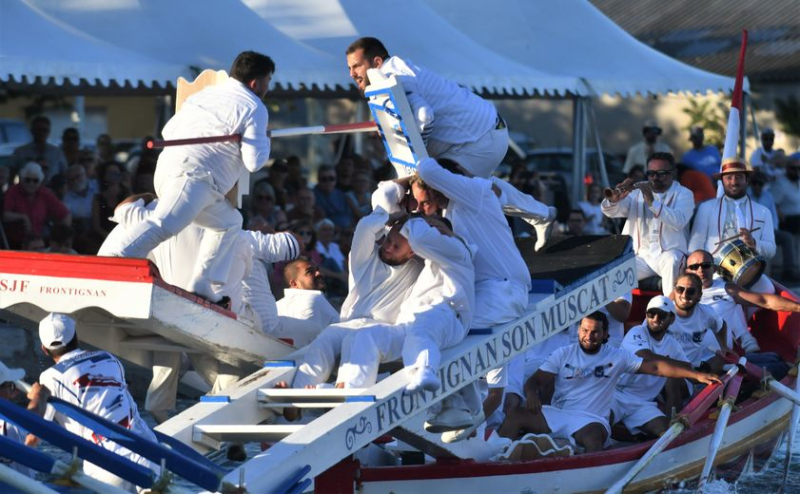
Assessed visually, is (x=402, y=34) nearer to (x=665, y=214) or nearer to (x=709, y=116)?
(x=665, y=214)

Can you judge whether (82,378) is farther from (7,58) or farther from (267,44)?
(267,44)

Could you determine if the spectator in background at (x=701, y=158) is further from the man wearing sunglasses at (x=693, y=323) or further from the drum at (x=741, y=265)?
the man wearing sunglasses at (x=693, y=323)

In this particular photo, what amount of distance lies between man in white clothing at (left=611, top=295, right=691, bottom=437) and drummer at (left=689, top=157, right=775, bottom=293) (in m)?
2.18

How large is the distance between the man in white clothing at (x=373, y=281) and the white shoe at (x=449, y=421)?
0.61m

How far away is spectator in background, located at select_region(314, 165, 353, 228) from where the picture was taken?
55.0 feet

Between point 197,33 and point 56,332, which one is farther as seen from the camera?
point 197,33

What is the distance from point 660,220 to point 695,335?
66.6 inches

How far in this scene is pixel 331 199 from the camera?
663 inches

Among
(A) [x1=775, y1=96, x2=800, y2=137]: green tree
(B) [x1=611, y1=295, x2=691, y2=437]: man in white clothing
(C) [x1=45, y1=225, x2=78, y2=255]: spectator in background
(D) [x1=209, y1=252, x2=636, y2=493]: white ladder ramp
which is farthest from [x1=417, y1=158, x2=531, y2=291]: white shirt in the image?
(A) [x1=775, y1=96, x2=800, y2=137]: green tree

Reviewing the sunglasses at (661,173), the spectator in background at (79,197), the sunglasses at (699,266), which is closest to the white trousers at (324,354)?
the sunglasses at (699,266)

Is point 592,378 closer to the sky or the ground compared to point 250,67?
closer to the ground

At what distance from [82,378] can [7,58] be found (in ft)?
22.3

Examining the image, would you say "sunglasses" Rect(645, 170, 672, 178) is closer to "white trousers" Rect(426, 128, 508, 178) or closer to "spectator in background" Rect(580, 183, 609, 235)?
"white trousers" Rect(426, 128, 508, 178)

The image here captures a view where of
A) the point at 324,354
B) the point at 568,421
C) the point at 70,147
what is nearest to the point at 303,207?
the point at 70,147
